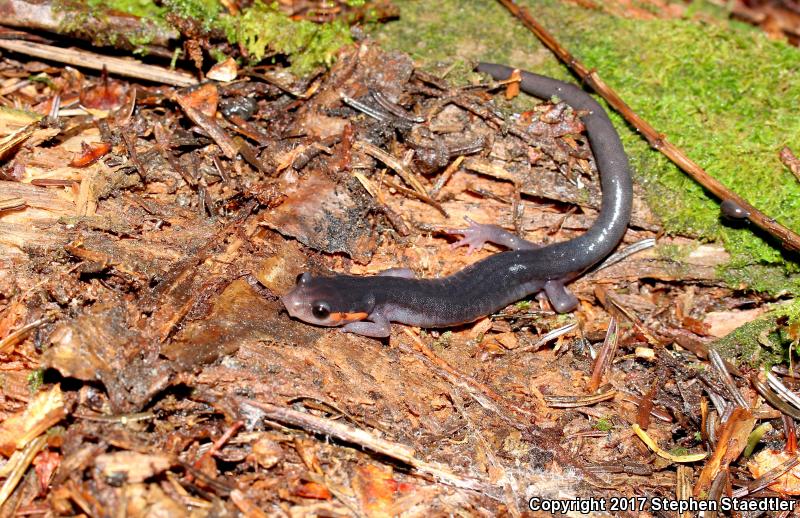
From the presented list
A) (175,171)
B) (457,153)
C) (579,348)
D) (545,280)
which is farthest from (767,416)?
(175,171)

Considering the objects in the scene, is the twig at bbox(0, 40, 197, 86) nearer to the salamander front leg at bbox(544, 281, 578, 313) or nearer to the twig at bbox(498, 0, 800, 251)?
the twig at bbox(498, 0, 800, 251)

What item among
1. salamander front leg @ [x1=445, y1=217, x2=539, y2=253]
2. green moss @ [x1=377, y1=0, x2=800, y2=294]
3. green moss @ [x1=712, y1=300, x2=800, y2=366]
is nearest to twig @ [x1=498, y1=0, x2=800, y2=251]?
green moss @ [x1=377, y1=0, x2=800, y2=294]

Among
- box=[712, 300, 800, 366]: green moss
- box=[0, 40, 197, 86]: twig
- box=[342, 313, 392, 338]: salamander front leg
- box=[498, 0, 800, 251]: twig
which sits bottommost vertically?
box=[342, 313, 392, 338]: salamander front leg

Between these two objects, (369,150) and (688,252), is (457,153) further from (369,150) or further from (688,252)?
(688,252)

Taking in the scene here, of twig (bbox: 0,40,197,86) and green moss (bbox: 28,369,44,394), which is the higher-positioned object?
twig (bbox: 0,40,197,86)

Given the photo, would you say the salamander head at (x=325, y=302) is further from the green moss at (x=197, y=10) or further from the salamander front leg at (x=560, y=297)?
the green moss at (x=197, y=10)

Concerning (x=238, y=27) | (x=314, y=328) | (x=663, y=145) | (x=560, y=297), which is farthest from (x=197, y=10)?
(x=663, y=145)

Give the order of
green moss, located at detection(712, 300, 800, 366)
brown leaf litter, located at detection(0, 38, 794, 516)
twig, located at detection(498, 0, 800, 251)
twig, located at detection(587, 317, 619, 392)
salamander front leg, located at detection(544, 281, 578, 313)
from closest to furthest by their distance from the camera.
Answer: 1. brown leaf litter, located at detection(0, 38, 794, 516)
2. twig, located at detection(587, 317, 619, 392)
3. green moss, located at detection(712, 300, 800, 366)
4. twig, located at detection(498, 0, 800, 251)
5. salamander front leg, located at detection(544, 281, 578, 313)
